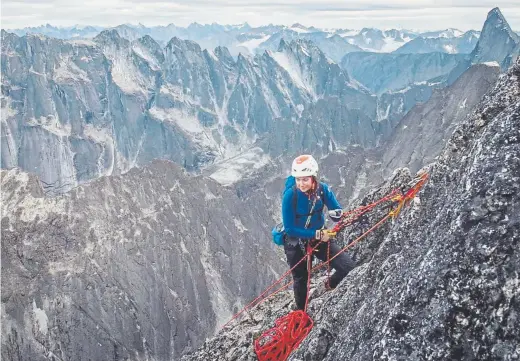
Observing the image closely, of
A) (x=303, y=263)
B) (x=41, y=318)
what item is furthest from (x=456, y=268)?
(x=41, y=318)

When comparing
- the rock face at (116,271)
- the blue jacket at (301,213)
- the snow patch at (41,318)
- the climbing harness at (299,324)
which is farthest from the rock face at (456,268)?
the rock face at (116,271)

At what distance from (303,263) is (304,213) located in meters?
2.16

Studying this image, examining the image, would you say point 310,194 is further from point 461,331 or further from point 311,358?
point 461,331

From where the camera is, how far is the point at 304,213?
14531mm

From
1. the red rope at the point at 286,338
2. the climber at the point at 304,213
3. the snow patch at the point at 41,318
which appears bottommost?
the snow patch at the point at 41,318

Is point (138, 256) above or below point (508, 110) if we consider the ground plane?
below

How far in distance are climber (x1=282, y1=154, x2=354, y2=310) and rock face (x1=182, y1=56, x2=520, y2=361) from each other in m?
2.34

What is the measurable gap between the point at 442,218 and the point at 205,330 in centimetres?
11773

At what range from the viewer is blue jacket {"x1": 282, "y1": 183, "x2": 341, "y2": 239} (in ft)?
46.5

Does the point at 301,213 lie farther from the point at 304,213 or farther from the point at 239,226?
the point at 239,226

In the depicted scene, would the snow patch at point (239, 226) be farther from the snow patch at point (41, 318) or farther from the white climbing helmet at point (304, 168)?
the white climbing helmet at point (304, 168)

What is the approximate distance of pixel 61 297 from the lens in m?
108

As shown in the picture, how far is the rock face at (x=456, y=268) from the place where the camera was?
8406mm

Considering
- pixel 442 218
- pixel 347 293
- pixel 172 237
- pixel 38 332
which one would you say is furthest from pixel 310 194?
pixel 172 237
